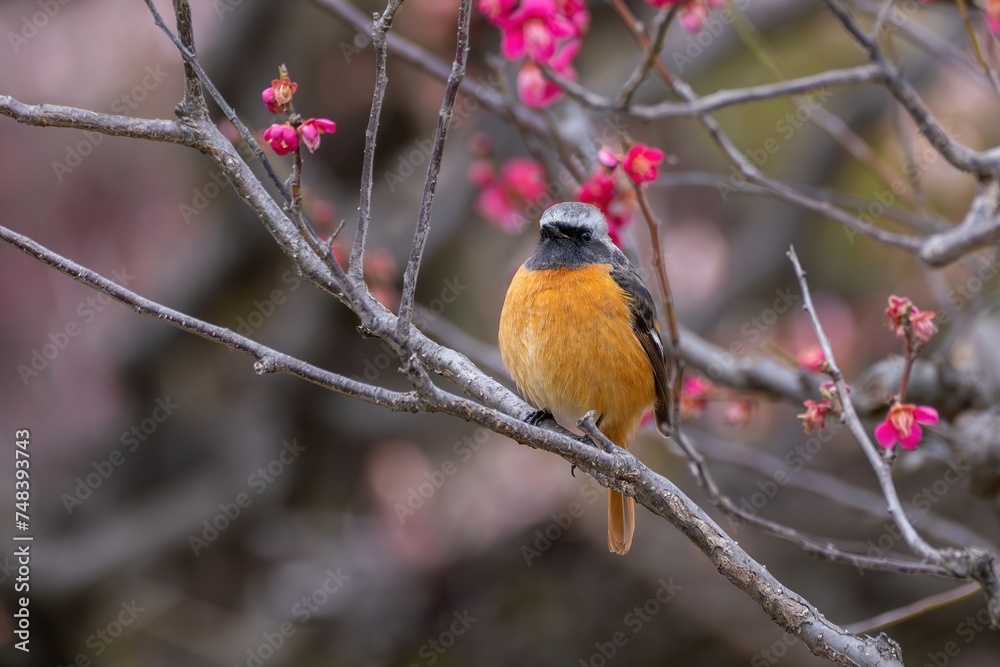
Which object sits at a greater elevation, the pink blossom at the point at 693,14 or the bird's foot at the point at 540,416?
the pink blossom at the point at 693,14

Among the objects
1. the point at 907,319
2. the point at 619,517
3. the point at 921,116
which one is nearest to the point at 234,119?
the point at 907,319

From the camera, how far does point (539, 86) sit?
3.95 m

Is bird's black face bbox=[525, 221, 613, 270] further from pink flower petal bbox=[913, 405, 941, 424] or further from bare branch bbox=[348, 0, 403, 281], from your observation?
bare branch bbox=[348, 0, 403, 281]

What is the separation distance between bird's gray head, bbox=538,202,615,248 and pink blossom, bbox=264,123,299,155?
1.77 meters

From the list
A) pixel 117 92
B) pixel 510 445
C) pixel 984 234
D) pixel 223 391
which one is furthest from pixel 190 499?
pixel 984 234

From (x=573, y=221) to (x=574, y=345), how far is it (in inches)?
21.8

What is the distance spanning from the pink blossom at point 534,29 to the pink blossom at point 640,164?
664 mm

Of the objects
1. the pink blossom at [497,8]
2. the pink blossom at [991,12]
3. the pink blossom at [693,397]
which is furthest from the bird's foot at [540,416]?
the pink blossom at [991,12]

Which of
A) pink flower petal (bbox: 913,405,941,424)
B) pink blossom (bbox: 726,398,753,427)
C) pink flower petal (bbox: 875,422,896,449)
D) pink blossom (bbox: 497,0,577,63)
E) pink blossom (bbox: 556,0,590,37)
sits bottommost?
pink flower petal (bbox: 875,422,896,449)

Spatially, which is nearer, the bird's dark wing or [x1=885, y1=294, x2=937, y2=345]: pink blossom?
[x1=885, y1=294, x2=937, y2=345]: pink blossom

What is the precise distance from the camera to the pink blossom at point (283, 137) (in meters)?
2.26

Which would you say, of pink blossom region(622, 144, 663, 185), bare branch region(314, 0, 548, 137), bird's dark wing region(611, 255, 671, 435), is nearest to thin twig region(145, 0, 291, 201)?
pink blossom region(622, 144, 663, 185)

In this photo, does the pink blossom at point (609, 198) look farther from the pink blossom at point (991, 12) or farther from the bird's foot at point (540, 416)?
the pink blossom at point (991, 12)

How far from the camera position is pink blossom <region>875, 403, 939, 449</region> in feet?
9.00
